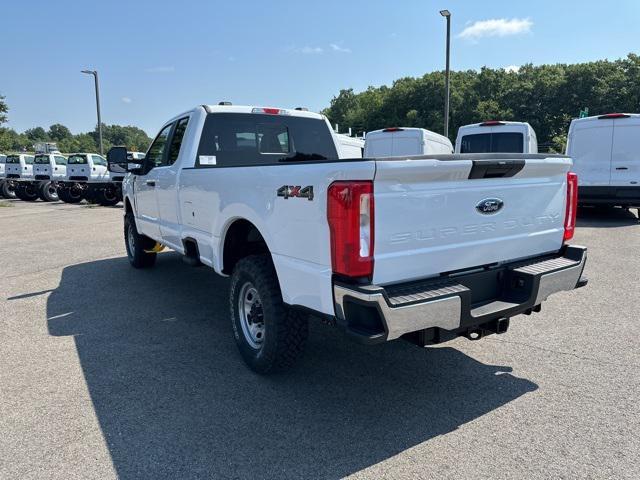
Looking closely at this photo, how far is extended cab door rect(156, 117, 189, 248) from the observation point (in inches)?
204

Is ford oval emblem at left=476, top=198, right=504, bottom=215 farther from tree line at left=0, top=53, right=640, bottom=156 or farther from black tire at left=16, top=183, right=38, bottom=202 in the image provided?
tree line at left=0, top=53, right=640, bottom=156

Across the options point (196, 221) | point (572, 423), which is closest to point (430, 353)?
point (572, 423)

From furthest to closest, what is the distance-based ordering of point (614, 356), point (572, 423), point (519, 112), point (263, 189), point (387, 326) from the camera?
point (519, 112) → point (614, 356) → point (263, 189) → point (572, 423) → point (387, 326)

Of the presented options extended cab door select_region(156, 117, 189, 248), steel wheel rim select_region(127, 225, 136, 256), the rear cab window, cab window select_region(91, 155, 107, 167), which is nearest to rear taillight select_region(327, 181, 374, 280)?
the rear cab window

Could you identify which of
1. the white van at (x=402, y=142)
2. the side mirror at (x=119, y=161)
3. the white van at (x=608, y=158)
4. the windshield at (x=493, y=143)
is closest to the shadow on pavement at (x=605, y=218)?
the white van at (x=608, y=158)

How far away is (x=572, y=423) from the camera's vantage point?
3.02 metres

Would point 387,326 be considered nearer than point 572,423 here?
Yes

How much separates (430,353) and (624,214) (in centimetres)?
1236

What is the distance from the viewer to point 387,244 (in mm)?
2758

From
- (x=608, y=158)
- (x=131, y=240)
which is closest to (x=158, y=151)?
(x=131, y=240)

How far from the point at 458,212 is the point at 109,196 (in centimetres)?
1934

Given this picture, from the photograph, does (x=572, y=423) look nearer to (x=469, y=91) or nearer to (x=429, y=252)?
(x=429, y=252)

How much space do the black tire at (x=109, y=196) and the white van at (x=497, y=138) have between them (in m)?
13.9

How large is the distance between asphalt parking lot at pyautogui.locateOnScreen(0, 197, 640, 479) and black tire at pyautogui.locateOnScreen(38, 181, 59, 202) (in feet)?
64.9
